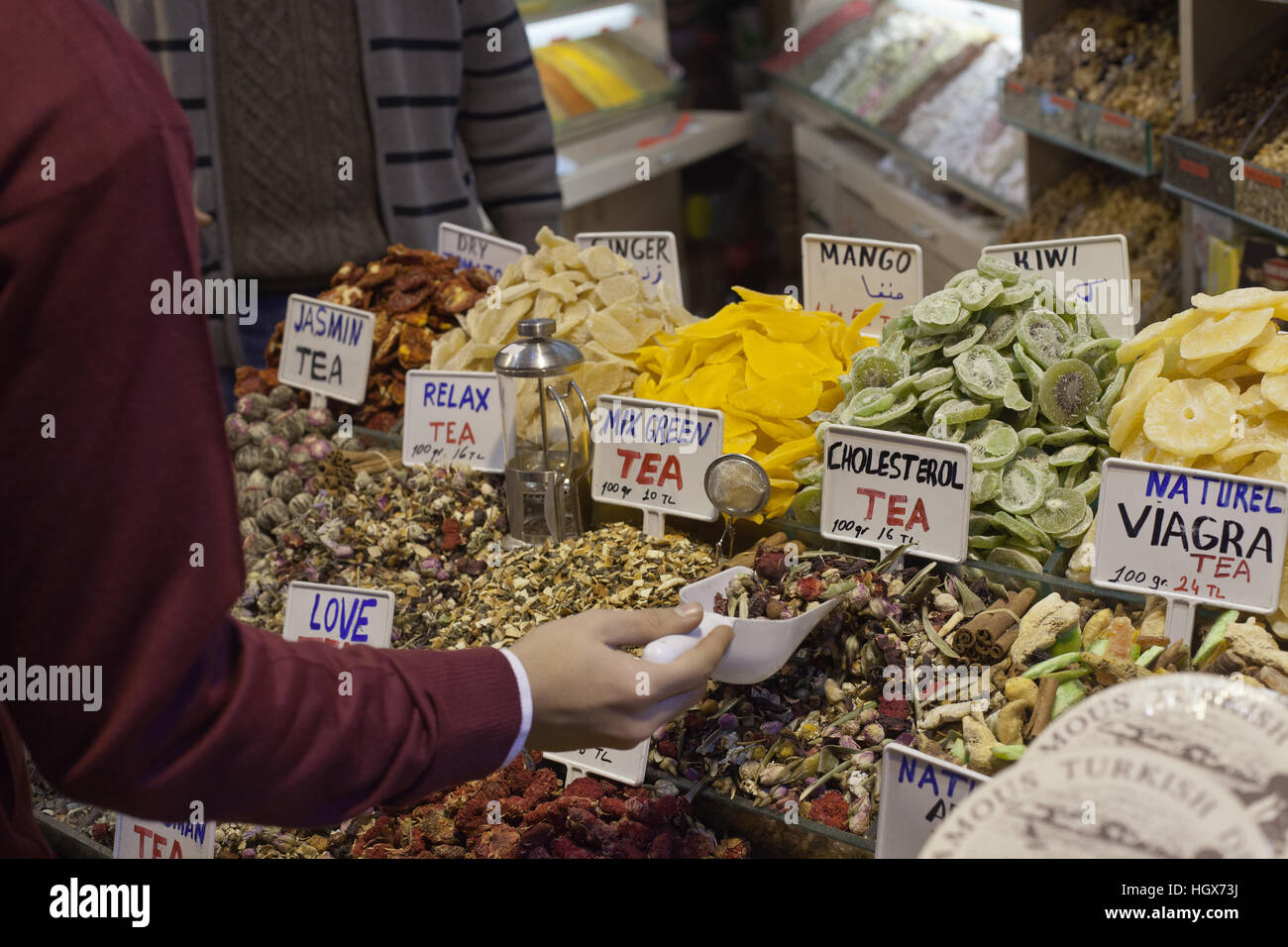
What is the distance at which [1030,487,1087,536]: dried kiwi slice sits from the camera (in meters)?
1.50

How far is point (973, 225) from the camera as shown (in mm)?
4238

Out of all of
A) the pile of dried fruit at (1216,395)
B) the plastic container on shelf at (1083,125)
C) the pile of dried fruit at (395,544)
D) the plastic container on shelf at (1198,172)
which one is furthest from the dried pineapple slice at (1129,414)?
the plastic container on shelf at (1083,125)

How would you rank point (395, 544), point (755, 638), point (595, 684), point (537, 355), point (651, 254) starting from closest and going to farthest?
point (595, 684) → point (755, 638) → point (537, 355) → point (395, 544) → point (651, 254)

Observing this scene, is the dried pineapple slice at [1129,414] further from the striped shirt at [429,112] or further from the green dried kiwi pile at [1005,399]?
the striped shirt at [429,112]

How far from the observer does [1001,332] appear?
65.6 inches

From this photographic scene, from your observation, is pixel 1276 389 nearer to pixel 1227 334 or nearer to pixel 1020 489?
pixel 1227 334

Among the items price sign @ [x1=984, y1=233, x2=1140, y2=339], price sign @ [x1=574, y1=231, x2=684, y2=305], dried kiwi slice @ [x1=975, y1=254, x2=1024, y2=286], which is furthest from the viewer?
price sign @ [x1=574, y1=231, x2=684, y2=305]

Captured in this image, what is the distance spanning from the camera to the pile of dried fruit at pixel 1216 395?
1.38m

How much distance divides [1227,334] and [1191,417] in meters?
0.11

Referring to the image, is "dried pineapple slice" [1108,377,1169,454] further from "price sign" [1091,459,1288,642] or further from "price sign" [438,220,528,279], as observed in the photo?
"price sign" [438,220,528,279]

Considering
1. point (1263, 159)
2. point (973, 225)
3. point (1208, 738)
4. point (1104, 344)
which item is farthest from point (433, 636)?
point (973, 225)

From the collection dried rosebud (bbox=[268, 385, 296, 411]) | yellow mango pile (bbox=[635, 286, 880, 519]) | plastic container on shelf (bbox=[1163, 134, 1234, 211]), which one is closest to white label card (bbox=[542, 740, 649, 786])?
yellow mango pile (bbox=[635, 286, 880, 519])
